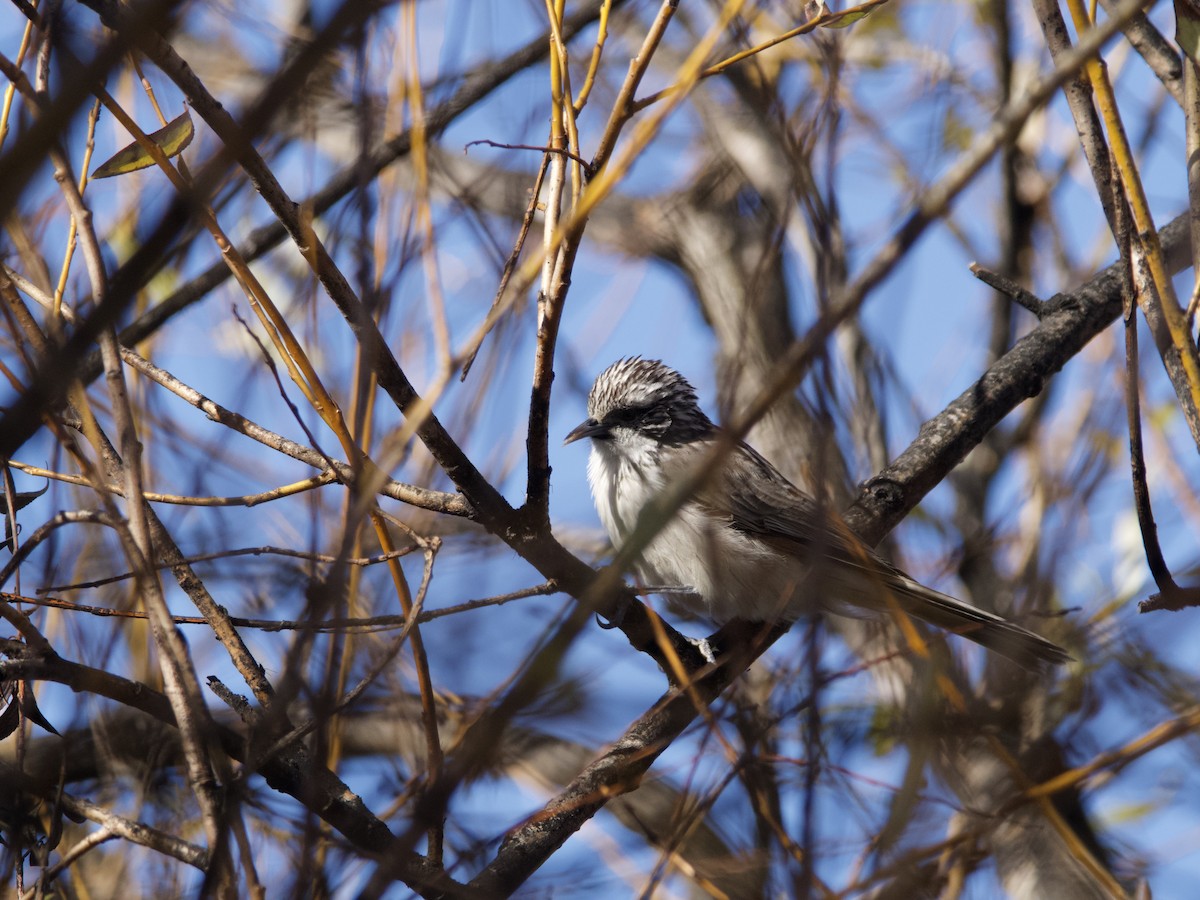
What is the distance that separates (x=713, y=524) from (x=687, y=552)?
0.30 metres

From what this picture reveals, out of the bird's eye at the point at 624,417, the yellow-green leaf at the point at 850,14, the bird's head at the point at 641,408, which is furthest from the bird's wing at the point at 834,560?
the yellow-green leaf at the point at 850,14

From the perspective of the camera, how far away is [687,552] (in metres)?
4.90

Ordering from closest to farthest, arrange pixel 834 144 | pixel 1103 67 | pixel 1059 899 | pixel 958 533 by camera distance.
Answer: pixel 834 144, pixel 1103 67, pixel 1059 899, pixel 958 533

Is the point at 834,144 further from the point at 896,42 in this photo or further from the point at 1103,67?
the point at 896,42

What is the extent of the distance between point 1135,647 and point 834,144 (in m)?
2.13

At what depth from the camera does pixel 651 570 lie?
4.97 m

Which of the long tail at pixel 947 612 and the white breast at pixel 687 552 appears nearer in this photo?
the long tail at pixel 947 612

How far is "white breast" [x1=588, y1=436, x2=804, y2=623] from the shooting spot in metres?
4.86

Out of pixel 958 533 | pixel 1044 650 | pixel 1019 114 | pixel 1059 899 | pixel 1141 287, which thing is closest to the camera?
pixel 1019 114

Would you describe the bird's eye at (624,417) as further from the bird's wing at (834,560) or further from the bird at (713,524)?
the bird's wing at (834,560)

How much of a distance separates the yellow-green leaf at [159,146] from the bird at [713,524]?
242 cm

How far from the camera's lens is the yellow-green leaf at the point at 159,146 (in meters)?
2.59

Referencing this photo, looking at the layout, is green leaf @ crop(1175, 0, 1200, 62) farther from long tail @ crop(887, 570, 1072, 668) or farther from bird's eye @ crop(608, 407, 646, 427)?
bird's eye @ crop(608, 407, 646, 427)

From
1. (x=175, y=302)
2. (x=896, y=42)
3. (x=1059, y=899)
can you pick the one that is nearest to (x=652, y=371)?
(x=175, y=302)
